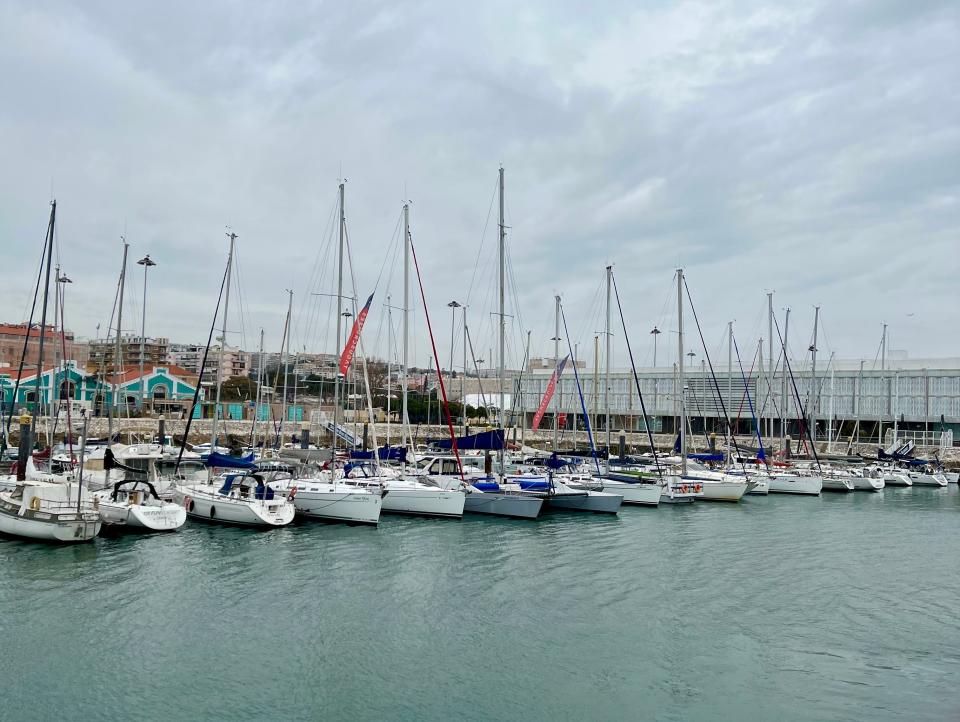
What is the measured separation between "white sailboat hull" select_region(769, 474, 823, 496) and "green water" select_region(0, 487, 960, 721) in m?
21.9

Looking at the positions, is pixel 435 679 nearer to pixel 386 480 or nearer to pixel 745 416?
pixel 386 480

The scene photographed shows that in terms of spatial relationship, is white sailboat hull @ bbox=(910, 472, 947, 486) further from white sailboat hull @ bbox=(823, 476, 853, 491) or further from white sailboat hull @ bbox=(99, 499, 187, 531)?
white sailboat hull @ bbox=(99, 499, 187, 531)

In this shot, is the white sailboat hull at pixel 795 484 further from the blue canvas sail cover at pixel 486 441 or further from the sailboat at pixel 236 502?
the sailboat at pixel 236 502

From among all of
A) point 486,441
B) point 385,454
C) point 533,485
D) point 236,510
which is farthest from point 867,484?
point 236,510

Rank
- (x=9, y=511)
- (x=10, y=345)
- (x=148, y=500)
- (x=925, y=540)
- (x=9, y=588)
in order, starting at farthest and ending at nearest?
(x=10, y=345)
(x=925, y=540)
(x=148, y=500)
(x=9, y=511)
(x=9, y=588)

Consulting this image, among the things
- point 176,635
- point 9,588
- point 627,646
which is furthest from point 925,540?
point 9,588

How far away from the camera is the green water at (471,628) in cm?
1503

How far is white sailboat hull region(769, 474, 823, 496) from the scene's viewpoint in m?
54.4

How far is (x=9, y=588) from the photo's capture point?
2198 centimetres

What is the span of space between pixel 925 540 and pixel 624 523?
13.7 m

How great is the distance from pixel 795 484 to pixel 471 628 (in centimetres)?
4183

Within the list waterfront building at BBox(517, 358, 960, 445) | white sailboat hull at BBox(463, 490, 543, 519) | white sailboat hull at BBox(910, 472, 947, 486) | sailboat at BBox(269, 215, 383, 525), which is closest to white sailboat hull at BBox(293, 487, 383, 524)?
sailboat at BBox(269, 215, 383, 525)

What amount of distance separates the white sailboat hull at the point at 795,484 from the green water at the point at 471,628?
2190 cm

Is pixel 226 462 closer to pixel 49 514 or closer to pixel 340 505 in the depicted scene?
pixel 340 505
